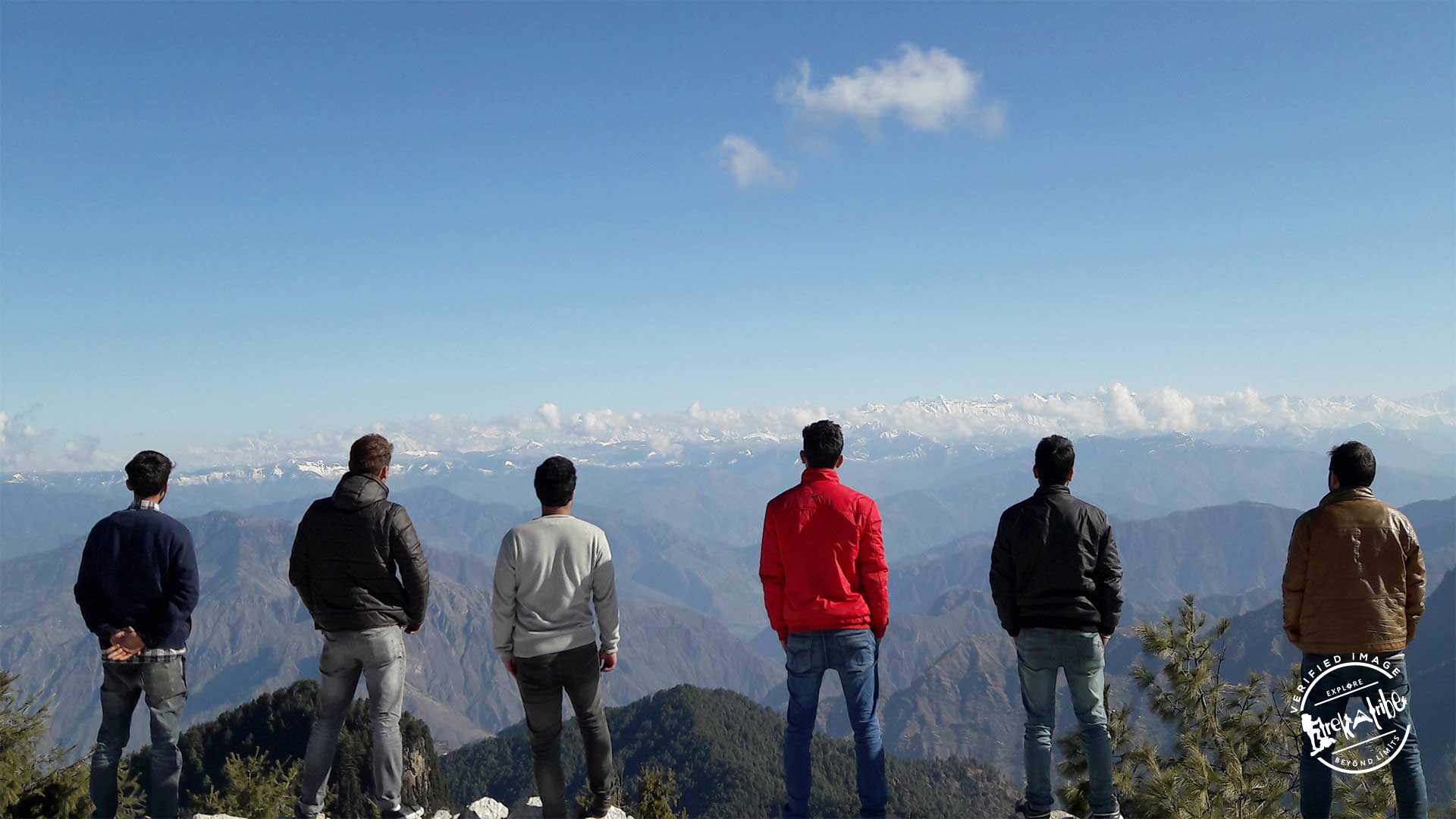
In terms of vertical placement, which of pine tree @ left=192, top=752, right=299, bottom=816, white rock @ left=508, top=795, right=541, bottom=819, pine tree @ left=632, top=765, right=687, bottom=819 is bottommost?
pine tree @ left=192, top=752, right=299, bottom=816

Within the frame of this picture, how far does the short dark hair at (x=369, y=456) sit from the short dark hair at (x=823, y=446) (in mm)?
3917

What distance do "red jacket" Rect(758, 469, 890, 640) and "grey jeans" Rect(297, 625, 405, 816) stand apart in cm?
370

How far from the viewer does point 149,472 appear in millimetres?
7887

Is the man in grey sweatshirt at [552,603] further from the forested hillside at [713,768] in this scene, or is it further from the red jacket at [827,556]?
the forested hillside at [713,768]

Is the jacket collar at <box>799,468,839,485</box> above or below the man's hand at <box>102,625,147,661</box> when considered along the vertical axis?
above

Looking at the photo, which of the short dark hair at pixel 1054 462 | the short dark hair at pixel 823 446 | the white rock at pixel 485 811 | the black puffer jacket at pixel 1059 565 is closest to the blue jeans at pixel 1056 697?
the black puffer jacket at pixel 1059 565

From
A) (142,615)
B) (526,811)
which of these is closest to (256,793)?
(526,811)

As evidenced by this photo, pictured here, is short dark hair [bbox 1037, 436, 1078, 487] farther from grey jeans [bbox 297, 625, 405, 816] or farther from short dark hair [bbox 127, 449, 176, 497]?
short dark hair [bbox 127, 449, 176, 497]

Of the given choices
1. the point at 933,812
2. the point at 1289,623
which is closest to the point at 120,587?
the point at 1289,623

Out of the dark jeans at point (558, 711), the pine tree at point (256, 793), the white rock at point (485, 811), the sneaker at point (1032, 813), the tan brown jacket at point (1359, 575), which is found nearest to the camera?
the dark jeans at point (558, 711)

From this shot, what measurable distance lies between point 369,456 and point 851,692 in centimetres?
501

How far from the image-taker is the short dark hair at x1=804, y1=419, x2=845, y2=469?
25.9ft

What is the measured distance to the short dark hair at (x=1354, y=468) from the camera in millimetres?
7832

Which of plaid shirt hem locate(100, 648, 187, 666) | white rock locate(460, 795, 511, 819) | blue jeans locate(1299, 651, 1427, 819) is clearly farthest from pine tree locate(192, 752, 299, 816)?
blue jeans locate(1299, 651, 1427, 819)
